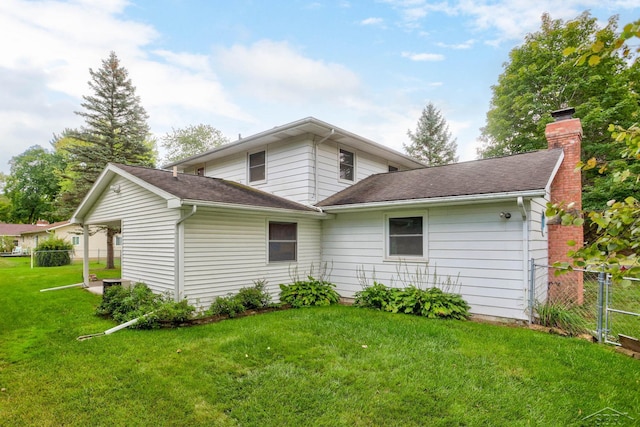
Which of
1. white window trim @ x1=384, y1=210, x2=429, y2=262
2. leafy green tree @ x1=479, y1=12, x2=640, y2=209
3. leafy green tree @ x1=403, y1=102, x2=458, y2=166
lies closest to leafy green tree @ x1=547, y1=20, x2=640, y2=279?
white window trim @ x1=384, y1=210, x2=429, y2=262

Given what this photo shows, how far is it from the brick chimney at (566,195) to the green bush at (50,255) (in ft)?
77.5

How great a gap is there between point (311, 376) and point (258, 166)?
25.6 ft

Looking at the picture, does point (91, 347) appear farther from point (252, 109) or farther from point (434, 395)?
point (252, 109)

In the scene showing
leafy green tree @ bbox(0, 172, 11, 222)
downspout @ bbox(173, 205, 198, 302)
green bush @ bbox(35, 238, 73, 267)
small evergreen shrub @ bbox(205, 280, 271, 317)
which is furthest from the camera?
leafy green tree @ bbox(0, 172, 11, 222)

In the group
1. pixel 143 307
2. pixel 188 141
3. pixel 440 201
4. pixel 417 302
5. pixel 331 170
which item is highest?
pixel 188 141

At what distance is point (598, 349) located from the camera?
4.82m

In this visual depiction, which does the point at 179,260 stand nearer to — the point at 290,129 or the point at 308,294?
the point at 308,294

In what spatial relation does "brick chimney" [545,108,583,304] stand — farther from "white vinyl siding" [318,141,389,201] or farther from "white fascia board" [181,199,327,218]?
"white fascia board" [181,199,327,218]

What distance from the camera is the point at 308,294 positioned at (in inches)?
323

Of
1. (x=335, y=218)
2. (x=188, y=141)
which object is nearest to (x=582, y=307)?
(x=335, y=218)

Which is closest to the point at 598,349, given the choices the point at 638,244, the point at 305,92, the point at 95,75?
the point at 638,244

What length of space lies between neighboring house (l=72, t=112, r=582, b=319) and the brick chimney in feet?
0.11

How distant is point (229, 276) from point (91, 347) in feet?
9.59

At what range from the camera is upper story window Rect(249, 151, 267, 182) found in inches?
408
